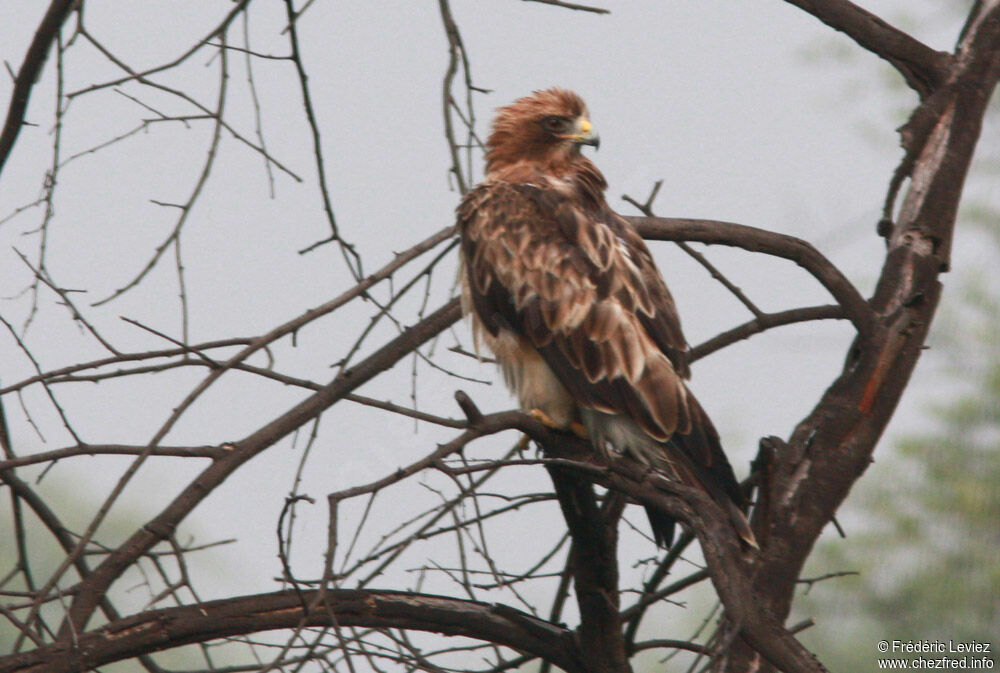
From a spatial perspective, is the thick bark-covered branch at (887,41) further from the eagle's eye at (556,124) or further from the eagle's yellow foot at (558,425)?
the eagle's yellow foot at (558,425)

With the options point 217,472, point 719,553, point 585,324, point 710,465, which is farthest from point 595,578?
point 217,472

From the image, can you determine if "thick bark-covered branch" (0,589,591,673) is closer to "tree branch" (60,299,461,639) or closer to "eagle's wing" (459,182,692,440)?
"tree branch" (60,299,461,639)

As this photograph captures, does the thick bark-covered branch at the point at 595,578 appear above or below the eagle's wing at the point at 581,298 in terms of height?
below

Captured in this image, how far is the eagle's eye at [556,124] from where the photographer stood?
4.24m

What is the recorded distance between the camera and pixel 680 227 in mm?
3539

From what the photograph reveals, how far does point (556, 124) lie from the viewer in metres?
4.25

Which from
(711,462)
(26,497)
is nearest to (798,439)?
(711,462)

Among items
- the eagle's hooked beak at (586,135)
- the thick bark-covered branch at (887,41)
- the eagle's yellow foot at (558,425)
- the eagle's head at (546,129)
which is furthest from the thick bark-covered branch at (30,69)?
the thick bark-covered branch at (887,41)

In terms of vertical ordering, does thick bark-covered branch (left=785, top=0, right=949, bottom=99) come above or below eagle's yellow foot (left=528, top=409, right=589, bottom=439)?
above

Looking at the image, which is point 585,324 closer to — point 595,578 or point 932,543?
point 595,578

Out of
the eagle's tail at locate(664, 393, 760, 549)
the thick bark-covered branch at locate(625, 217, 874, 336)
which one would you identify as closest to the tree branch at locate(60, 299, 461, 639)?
the eagle's tail at locate(664, 393, 760, 549)

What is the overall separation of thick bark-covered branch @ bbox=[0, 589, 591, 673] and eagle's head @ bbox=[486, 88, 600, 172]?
5.90 feet

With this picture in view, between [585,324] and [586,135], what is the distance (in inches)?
37.6

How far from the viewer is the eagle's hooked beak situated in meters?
4.16
